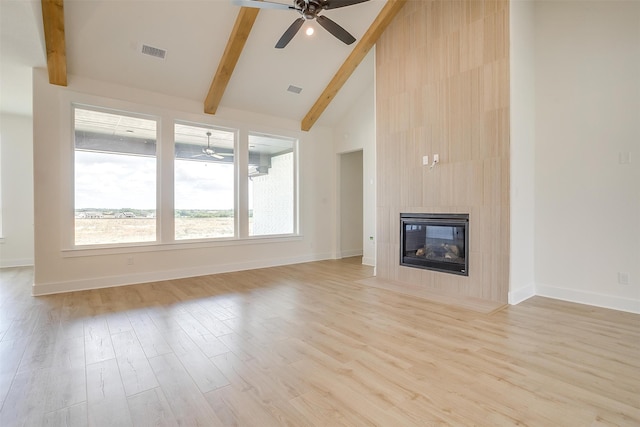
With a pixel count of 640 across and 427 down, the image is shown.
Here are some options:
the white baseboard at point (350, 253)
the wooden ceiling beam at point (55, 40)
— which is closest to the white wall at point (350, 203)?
the white baseboard at point (350, 253)

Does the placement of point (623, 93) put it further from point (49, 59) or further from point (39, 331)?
point (49, 59)

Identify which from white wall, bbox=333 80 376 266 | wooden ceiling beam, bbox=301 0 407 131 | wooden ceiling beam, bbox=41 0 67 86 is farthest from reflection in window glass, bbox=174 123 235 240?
white wall, bbox=333 80 376 266

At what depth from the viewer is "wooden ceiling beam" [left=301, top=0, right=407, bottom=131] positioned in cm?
460


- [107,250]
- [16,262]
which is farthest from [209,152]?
[16,262]

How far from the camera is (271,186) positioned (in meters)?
6.34

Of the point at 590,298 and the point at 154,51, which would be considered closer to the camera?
the point at 590,298

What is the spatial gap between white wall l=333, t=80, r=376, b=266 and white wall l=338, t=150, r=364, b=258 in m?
0.75

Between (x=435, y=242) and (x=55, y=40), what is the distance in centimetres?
547

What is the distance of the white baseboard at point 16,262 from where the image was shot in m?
5.96

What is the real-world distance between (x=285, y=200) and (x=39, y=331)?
4425mm

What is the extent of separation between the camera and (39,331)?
111 inches

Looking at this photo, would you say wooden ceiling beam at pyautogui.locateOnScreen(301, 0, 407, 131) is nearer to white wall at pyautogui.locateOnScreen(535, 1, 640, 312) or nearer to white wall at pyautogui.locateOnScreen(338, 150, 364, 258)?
white wall at pyautogui.locateOnScreen(338, 150, 364, 258)

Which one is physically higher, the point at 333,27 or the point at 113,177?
the point at 333,27

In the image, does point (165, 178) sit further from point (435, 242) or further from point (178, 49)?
point (435, 242)
